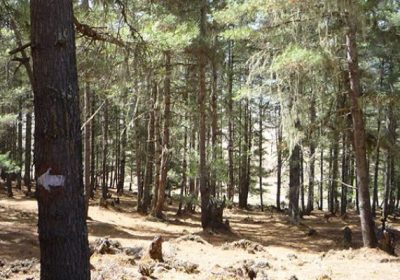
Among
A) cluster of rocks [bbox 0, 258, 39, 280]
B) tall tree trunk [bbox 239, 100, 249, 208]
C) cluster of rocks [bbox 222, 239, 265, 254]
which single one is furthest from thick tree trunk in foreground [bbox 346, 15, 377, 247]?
tall tree trunk [bbox 239, 100, 249, 208]

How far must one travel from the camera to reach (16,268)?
7.68 metres

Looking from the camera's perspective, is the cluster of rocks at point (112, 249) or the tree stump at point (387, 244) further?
the tree stump at point (387, 244)

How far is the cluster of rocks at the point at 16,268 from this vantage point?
7367 millimetres

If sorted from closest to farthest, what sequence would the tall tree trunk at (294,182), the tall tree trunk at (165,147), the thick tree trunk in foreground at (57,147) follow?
the thick tree trunk in foreground at (57,147)
the tall tree trunk at (165,147)
the tall tree trunk at (294,182)

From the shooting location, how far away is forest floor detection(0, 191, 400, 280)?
7996 mm

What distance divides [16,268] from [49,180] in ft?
17.2

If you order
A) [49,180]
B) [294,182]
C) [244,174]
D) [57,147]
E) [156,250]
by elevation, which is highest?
[57,147]

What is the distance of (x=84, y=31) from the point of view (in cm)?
480

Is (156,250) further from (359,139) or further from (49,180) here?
(359,139)


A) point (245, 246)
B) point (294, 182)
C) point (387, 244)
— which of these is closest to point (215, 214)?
point (245, 246)

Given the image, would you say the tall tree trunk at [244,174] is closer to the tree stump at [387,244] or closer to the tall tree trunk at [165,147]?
the tall tree trunk at [165,147]

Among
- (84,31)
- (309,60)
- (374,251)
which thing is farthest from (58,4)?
(374,251)

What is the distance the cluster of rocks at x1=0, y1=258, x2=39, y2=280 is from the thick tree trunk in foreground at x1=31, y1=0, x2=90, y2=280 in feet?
15.2

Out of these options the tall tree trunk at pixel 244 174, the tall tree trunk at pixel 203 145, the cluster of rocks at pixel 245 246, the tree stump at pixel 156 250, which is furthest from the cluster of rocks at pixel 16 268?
the tall tree trunk at pixel 244 174
